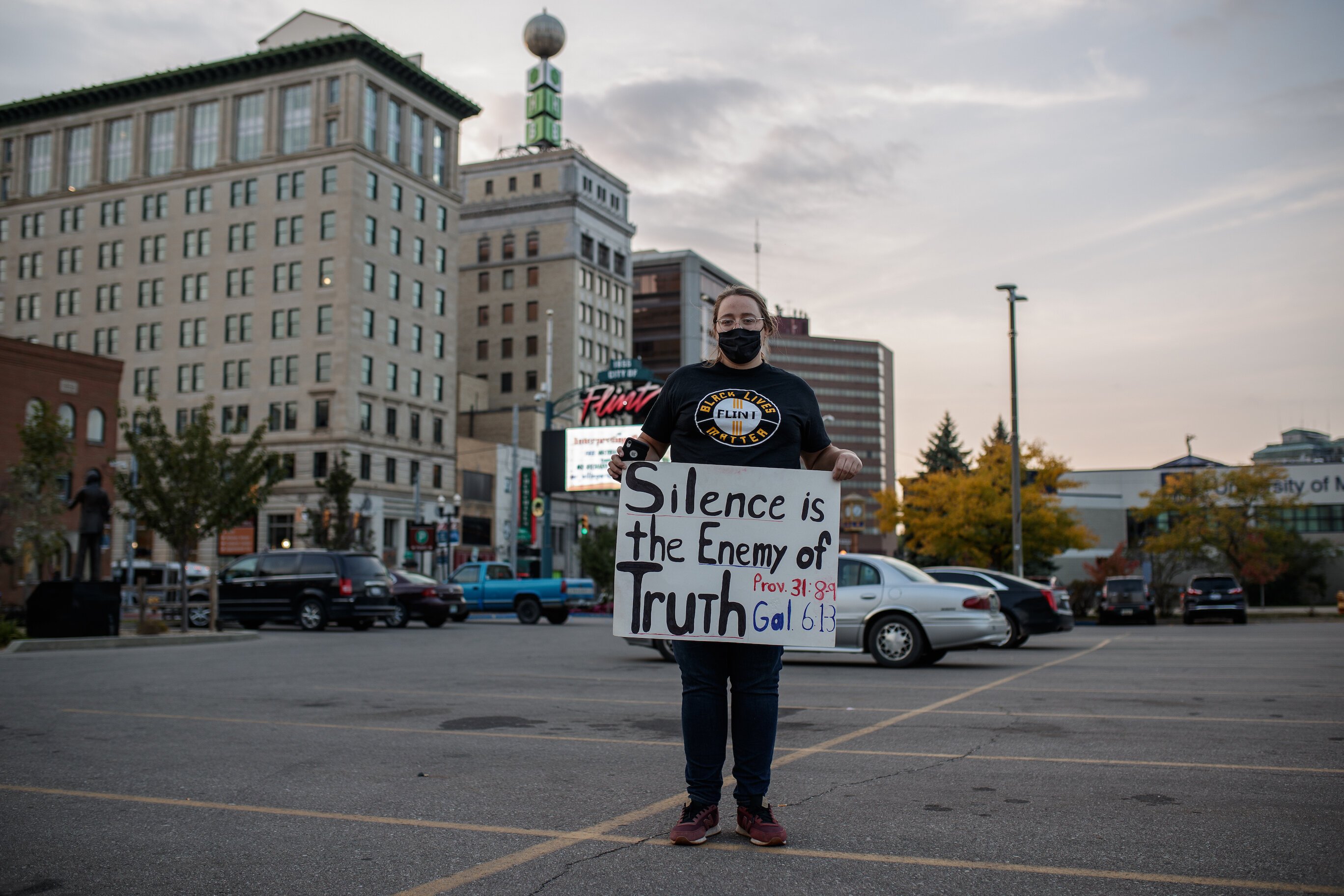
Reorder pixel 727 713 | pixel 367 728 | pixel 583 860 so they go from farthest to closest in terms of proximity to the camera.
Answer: pixel 367 728 < pixel 727 713 < pixel 583 860

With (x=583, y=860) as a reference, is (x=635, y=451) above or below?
above

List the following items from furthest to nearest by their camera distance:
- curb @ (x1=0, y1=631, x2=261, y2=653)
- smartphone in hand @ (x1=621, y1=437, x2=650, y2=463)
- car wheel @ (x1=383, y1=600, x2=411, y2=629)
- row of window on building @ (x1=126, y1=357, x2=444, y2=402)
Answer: row of window on building @ (x1=126, y1=357, x2=444, y2=402), car wheel @ (x1=383, y1=600, x2=411, y2=629), curb @ (x1=0, y1=631, x2=261, y2=653), smartphone in hand @ (x1=621, y1=437, x2=650, y2=463)

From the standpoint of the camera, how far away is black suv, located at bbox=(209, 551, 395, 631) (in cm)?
2675

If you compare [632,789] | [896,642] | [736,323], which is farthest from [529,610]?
[736,323]

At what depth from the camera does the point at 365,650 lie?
18750mm

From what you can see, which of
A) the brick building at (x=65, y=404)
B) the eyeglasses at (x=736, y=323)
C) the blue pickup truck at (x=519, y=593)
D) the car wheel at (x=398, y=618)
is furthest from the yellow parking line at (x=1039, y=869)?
the brick building at (x=65, y=404)

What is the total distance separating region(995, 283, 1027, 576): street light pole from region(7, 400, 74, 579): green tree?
27538 millimetres

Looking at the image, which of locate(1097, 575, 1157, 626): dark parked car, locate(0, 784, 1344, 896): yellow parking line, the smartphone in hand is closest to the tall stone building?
locate(1097, 575, 1157, 626): dark parked car

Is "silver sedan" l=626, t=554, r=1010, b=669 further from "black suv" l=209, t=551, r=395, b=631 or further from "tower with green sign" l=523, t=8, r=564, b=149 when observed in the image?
"tower with green sign" l=523, t=8, r=564, b=149

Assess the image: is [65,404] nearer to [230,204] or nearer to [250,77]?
[230,204]

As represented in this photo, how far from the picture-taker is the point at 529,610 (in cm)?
3369

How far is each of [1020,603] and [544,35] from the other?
98.5m

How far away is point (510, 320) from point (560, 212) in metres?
10.6

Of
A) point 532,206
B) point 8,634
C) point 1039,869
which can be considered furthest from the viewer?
point 532,206
